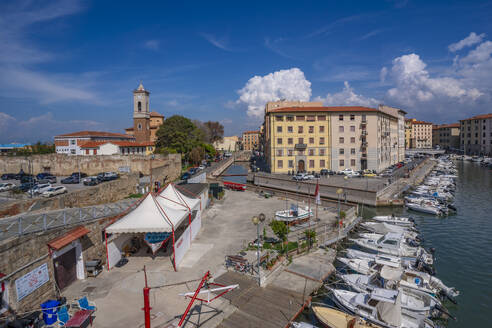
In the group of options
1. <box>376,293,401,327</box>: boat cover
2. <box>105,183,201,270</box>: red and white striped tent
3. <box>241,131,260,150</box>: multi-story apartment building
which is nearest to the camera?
<box>376,293,401,327</box>: boat cover

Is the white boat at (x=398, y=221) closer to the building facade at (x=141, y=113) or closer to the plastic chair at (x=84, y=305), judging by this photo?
the plastic chair at (x=84, y=305)

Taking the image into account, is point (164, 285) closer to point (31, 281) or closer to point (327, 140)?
point (31, 281)

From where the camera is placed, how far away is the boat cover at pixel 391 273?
13953mm

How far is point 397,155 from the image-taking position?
74.5 m

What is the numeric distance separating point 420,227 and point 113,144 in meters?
50.9

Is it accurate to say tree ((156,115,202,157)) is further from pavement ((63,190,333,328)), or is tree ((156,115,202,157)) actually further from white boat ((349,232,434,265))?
white boat ((349,232,434,265))

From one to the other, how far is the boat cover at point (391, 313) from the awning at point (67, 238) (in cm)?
1381

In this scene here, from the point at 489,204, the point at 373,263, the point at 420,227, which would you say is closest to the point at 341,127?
the point at 489,204

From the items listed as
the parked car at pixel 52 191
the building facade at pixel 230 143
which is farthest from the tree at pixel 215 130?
the parked car at pixel 52 191

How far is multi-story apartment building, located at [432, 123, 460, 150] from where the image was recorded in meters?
127

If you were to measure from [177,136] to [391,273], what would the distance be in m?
59.2

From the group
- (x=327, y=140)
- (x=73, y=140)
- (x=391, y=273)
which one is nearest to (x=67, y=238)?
(x=391, y=273)

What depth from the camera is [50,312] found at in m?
10.5

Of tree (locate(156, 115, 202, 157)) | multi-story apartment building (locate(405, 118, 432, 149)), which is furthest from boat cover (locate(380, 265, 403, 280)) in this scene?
multi-story apartment building (locate(405, 118, 432, 149))
